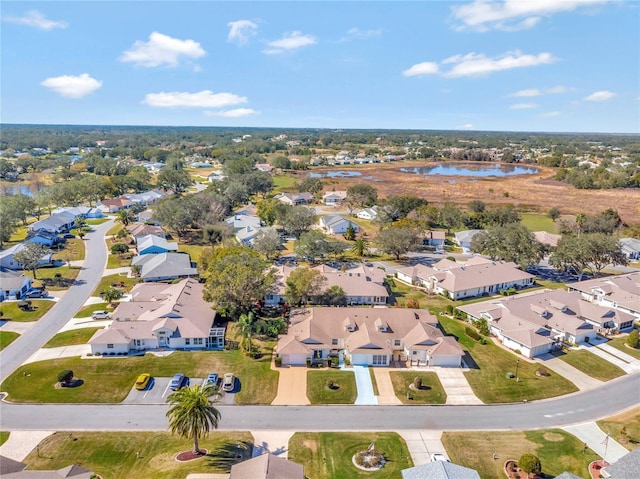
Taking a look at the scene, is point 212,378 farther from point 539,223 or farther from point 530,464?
point 539,223

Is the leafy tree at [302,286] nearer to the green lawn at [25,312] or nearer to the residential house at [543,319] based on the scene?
the residential house at [543,319]

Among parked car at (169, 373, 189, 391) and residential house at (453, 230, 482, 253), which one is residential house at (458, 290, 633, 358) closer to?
residential house at (453, 230, 482, 253)

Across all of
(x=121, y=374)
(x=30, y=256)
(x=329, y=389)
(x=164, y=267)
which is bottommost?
(x=329, y=389)

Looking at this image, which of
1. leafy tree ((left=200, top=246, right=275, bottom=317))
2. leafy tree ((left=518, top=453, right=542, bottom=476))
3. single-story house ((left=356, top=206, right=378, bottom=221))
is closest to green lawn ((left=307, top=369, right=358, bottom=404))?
leafy tree ((left=200, top=246, right=275, bottom=317))

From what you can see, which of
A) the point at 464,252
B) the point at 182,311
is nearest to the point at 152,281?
the point at 182,311

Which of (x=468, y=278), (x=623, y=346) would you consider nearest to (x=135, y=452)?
(x=468, y=278)

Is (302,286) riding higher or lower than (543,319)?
higher
